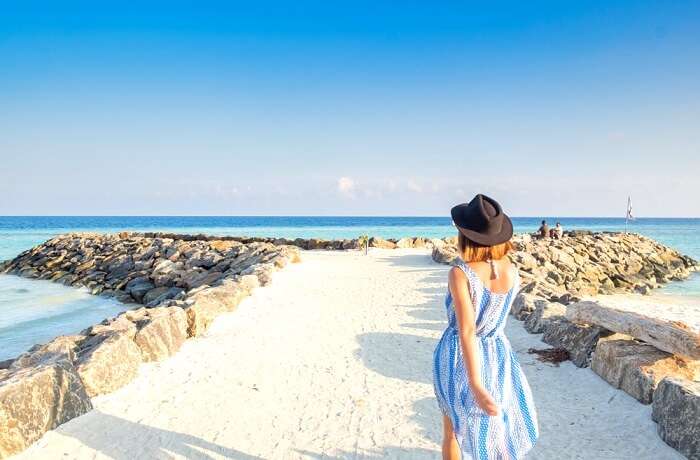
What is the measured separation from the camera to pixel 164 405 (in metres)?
5.40

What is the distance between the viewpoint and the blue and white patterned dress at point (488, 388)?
2945 millimetres

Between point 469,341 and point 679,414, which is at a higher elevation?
point 469,341

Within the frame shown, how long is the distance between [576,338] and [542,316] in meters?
1.32

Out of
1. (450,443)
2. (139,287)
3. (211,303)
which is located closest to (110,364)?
(211,303)

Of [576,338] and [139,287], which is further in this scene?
[139,287]

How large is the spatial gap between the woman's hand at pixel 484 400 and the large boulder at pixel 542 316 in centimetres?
561

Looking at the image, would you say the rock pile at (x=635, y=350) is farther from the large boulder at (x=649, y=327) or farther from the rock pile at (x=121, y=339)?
the rock pile at (x=121, y=339)

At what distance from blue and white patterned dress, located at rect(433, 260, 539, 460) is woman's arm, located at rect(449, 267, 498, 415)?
0.33 feet

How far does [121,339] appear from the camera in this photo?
6234 millimetres

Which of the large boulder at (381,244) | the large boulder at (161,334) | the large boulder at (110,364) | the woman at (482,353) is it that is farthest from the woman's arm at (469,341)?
the large boulder at (381,244)

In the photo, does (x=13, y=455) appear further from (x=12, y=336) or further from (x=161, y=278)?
(x=161, y=278)

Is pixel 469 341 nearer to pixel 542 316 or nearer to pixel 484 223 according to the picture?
pixel 484 223

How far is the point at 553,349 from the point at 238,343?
15.7 ft

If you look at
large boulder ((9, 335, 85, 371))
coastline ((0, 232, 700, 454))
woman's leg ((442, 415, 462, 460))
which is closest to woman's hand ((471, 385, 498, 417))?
woman's leg ((442, 415, 462, 460))
